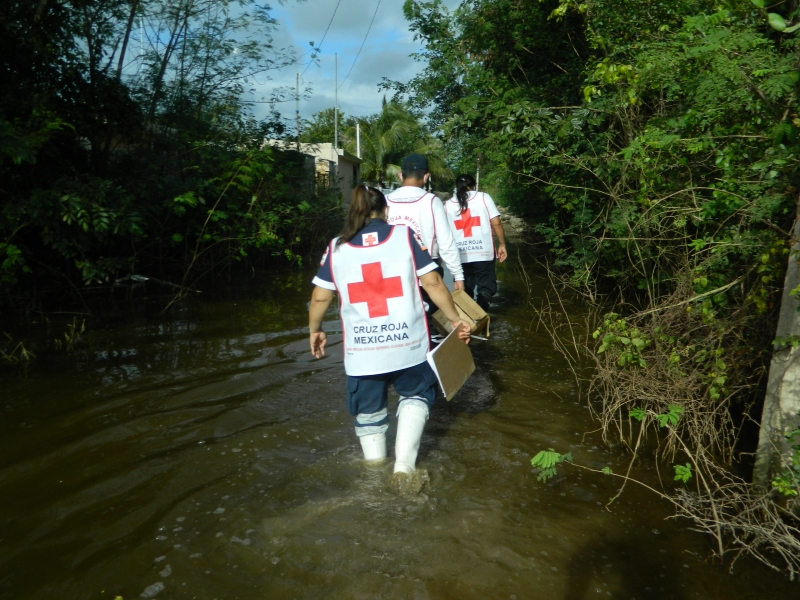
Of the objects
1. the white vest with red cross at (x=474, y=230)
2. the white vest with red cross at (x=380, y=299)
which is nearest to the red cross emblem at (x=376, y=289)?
the white vest with red cross at (x=380, y=299)

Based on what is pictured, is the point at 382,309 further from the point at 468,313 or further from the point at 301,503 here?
the point at 468,313

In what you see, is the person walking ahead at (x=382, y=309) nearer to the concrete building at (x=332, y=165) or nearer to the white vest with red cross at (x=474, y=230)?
the white vest with red cross at (x=474, y=230)

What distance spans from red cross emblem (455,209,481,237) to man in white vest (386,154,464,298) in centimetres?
148

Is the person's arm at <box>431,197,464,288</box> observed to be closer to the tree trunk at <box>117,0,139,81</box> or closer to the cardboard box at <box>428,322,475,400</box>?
the cardboard box at <box>428,322,475,400</box>

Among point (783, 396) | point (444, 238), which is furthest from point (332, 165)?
point (783, 396)

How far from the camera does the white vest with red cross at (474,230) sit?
6.88 meters

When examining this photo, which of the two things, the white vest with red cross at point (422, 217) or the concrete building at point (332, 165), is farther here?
the concrete building at point (332, 165)

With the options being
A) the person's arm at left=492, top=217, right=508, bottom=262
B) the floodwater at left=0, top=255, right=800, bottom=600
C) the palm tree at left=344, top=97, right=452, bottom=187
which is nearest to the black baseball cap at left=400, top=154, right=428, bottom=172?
the person's arm at left=492, top=217, right=508, bottom=262

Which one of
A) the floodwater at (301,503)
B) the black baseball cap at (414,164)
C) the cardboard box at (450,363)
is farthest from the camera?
the black baseball cap at (414,164)

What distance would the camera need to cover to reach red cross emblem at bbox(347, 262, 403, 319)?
3920 mm

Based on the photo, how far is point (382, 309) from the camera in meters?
3.94

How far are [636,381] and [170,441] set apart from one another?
3.51 m

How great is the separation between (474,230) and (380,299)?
10.5 feet

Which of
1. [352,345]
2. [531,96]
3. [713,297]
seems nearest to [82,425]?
[352,345]
